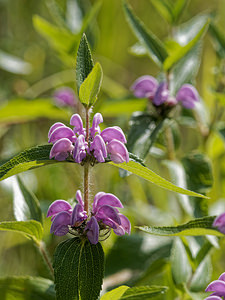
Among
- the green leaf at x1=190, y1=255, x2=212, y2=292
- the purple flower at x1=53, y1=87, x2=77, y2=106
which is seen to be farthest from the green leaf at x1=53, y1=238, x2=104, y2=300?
the purple flower at x1=53, y1=87, x2=77, y2=106

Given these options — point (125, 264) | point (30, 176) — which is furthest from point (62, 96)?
point (125, 264)

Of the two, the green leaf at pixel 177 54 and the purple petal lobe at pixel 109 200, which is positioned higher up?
the green leaf at pixel 177 54

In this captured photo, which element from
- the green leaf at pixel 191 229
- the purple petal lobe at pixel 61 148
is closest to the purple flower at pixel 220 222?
the green leaf at pixel 191 229

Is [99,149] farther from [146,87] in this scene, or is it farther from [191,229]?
[146,87]

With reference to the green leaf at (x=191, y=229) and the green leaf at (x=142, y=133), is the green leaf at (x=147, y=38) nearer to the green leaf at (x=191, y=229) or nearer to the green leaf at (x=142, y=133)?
the green leaf at (x=142, y=133)

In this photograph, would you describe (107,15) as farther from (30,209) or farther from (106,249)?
(30,209)

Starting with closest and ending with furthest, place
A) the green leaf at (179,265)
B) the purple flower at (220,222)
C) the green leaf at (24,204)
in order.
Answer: the purple flower at (220,222) < the green leaf at (24,204) < the green leaf at (179,265)

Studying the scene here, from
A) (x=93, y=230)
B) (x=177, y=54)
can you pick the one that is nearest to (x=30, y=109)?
(x=177, y=54)
